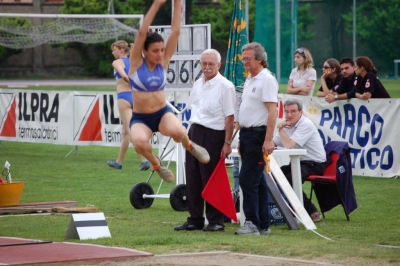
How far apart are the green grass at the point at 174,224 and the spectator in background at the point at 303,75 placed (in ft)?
6.60

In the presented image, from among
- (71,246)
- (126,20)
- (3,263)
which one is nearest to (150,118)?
(71,246)

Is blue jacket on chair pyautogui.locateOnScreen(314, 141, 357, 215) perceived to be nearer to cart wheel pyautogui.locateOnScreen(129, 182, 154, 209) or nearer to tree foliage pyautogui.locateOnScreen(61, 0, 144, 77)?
cart wheel pyautogui.locateOnScreen(129, 182, 154, 209)

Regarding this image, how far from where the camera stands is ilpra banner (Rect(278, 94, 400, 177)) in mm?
15664

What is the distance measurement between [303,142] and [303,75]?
5.05 m

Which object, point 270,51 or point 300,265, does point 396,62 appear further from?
point 300,265

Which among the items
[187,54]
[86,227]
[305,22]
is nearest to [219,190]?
[86,227]

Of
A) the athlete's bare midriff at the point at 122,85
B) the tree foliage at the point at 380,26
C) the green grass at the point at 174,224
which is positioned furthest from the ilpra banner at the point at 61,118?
the tree foliage at the point at 380,26

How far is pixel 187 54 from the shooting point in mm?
12484

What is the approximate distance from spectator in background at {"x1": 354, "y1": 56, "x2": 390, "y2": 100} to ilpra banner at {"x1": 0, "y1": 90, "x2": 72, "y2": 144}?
25.0ft

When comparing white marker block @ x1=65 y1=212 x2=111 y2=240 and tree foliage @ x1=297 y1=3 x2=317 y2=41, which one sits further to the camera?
tree foliage @ x1=297 y1=3 x2=317 y2=41

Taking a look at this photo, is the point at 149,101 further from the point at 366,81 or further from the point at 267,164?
the point at 366,81

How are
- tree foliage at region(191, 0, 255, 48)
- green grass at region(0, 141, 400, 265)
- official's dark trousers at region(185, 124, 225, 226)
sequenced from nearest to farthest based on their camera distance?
green grass at region(0, 141, 400, 265), official's dark trousers at region(185, 124, 225, 226), tree foliage at region(191, 0, 255, 48)

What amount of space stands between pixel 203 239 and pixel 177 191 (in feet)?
9.24

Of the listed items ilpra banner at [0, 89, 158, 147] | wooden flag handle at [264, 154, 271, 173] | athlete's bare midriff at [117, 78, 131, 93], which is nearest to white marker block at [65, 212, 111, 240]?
wooden flag handle at [264, 154, 271, 173]
